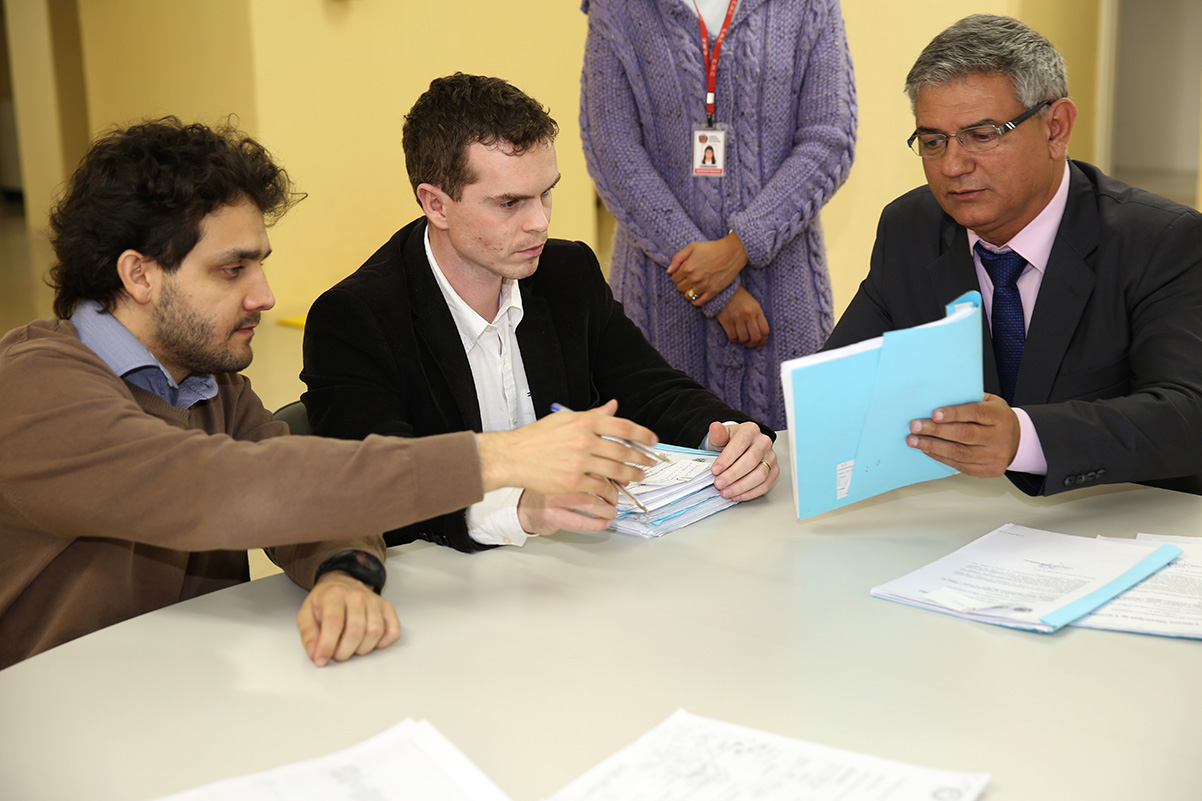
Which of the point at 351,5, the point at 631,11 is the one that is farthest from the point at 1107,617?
the point at 351,5

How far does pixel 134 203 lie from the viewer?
160 centimetres

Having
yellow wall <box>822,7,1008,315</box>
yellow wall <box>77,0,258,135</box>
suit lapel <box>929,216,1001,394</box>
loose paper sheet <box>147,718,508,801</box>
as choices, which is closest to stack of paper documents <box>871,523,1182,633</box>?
suit lapel <box>929,216,1001,394</box>

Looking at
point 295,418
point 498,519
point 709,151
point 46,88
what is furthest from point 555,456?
point 46,88

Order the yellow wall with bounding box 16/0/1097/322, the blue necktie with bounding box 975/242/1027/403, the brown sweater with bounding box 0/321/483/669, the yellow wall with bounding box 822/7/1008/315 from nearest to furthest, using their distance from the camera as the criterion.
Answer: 1. the brown sweater with bounding box 0/321/483/669
2. the blue necktie with bounding box 975/242/1027/403
3. the yellow wall with bounding box 822/7/1008/315
4. the yellow wall with bounding box 16/0/1097/322

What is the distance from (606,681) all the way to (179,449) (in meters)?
0.59

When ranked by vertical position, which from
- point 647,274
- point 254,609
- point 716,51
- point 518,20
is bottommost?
point 254,609

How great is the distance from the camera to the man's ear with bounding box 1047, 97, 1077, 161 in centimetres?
203

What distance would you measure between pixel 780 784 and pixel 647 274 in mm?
1995

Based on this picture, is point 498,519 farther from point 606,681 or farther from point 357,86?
point 357,86

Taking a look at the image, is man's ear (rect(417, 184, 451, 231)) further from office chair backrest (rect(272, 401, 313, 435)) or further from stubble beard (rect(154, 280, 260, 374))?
stubble beard (rect(154, 280, 260, 374))

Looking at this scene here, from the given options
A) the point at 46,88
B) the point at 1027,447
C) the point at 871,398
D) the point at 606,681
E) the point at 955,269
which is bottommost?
the point at 606,681

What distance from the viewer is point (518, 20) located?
6.95 metres

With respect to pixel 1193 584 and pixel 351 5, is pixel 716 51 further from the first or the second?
pixel 351 5

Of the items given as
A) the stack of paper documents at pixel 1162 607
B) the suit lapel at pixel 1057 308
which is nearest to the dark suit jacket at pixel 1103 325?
the suit lapel at pixel 1057 308
